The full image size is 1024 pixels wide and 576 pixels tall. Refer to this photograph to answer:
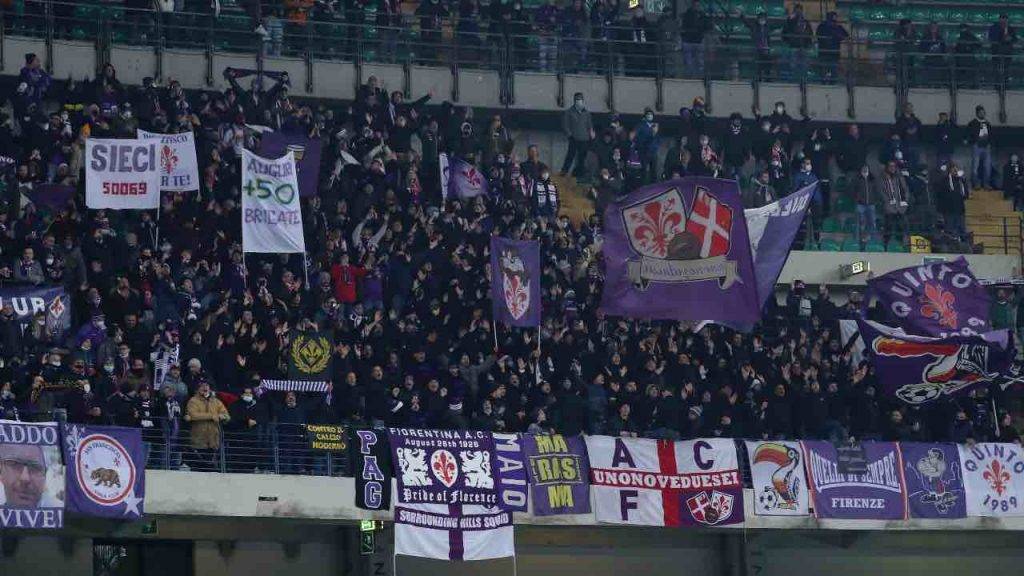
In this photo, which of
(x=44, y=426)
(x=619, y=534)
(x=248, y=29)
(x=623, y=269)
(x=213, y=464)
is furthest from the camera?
(x=248, y=29)

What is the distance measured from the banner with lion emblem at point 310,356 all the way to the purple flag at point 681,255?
13.4 ft

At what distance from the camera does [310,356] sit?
28.4 meters

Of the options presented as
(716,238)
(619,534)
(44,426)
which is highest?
(716,238)

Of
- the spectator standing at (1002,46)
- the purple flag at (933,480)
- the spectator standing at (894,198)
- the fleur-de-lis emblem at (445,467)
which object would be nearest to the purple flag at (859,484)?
the purple flag at (933,480)

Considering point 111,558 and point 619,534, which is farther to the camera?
point 619,534

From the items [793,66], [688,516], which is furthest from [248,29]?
[688,516]

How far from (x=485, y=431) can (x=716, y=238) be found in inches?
164

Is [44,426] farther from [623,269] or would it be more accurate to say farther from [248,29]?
[248,29]

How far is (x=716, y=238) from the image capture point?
29.5 meters

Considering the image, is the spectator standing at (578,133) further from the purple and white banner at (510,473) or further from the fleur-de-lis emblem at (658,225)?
the purple and white banner at (510,473)

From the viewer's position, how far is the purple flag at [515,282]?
30734 mm

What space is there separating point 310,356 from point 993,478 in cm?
1041

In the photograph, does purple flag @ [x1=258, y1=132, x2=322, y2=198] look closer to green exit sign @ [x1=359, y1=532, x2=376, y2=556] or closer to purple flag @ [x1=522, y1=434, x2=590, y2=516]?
green exit sign @ [x1=359, y1=532, x2=376, y2=556]

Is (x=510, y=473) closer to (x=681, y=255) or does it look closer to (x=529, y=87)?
(x=681, y=255)
